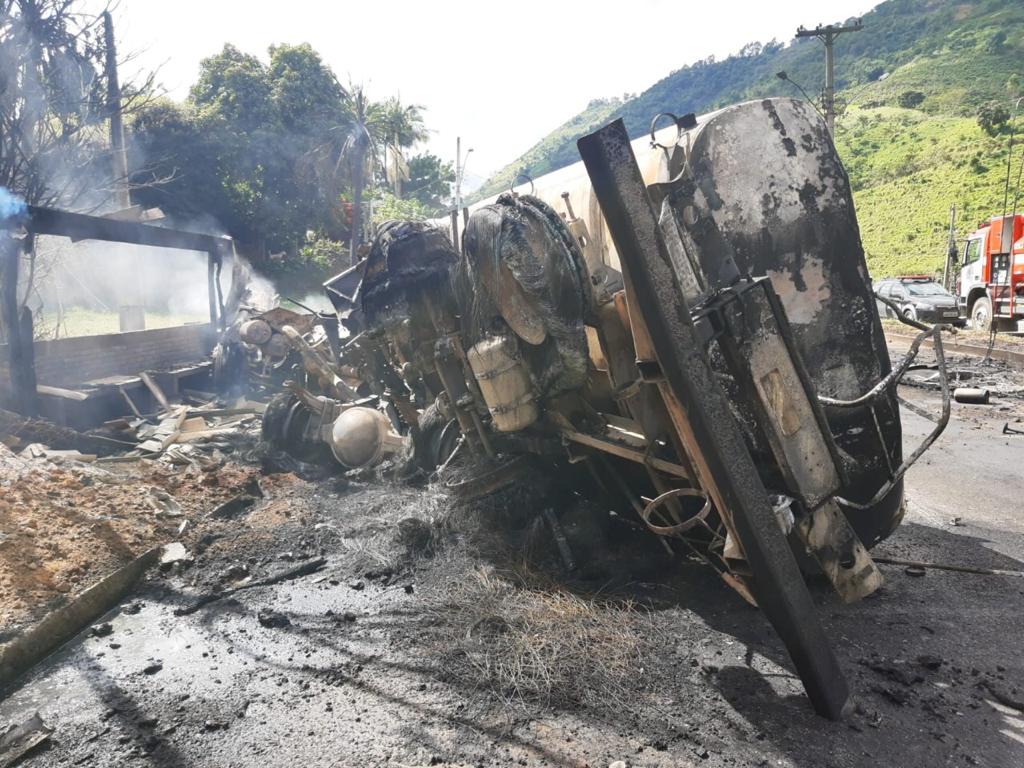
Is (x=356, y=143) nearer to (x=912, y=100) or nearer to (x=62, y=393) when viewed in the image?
(x=62, y=393)

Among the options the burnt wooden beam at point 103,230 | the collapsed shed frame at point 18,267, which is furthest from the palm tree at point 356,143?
the collapsed shed frame at point 18,267

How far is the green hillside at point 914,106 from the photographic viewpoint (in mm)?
33969

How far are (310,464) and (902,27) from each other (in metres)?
103

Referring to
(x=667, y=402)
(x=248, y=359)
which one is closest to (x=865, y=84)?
(x=248, y=359)

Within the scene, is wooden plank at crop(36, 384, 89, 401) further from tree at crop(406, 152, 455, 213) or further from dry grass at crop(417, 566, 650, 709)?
tree at crop(406, 152, 455, 213)

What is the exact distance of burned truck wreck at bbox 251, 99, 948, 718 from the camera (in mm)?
2195

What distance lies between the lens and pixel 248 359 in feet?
39.9

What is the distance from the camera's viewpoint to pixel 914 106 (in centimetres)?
5481

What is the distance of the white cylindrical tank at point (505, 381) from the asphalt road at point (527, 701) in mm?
1229

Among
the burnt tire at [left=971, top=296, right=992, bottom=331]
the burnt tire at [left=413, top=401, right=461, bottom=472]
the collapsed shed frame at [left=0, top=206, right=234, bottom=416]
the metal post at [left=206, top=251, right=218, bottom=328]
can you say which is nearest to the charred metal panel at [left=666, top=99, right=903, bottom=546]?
the burnt tire at [left=413, top=401, right=461, bottom=472]

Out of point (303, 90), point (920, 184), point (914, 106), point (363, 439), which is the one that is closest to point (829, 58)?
point (303, 90)

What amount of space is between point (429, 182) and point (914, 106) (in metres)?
44.5

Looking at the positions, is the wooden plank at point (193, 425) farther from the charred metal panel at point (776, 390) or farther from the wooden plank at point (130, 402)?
the charred metal panel at point (776, 390)

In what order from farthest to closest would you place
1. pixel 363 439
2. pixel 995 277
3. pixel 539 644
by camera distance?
1. pixel 995 277
2. pixel 363 439
3. pixel 539 644
